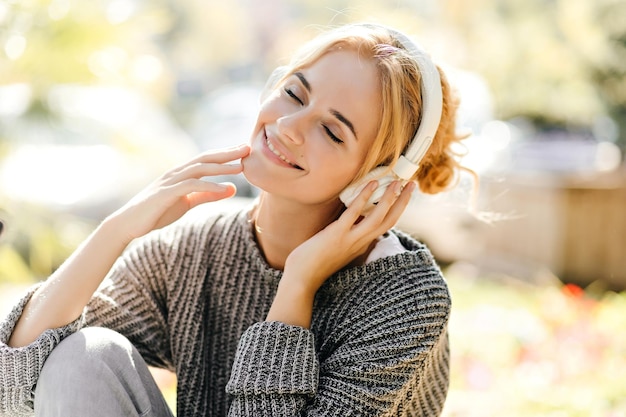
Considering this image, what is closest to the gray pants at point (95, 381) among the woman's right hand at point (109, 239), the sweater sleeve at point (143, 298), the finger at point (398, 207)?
the woman's right hand at point (109, 239)

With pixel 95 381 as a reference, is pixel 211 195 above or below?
above

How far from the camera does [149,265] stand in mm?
2432

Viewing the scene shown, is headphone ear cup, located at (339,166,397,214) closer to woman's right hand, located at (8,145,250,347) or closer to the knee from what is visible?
woman's right hand, located at (8,145,250,347)

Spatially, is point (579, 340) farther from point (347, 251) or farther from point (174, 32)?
point (174, 32)

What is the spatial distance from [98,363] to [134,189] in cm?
586

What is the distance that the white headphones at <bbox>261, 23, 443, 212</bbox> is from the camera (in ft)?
7.25

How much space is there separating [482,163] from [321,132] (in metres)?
7.29

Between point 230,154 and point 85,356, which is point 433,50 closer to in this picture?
point 230,154

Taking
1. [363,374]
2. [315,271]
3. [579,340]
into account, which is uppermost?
[315,271]

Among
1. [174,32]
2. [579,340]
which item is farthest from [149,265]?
[174,32]

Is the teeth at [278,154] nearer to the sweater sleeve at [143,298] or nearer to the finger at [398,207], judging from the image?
the finger at [398,207]

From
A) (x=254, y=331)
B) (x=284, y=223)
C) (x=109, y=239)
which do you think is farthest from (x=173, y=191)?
(x=254, y=331)

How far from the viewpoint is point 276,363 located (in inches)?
80.3

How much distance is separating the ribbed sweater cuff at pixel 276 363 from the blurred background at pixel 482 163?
0.74 metres
